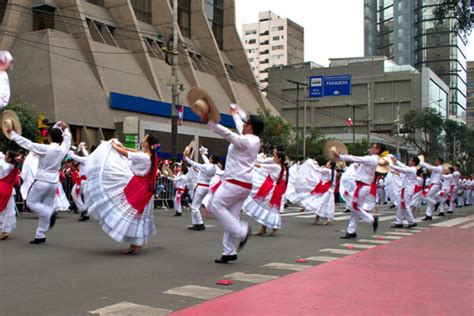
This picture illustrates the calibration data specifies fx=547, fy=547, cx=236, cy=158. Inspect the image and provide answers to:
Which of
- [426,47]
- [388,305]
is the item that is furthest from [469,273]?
[426,47]

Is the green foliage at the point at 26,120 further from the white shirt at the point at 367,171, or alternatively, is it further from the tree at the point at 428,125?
the tree at the point at 428,125

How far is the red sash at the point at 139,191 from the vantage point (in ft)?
27.3

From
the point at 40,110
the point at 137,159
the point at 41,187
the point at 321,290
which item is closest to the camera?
the point at 321,290

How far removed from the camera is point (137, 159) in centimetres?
830

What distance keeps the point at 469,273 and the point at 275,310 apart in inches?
143

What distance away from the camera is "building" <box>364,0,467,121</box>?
110 meters

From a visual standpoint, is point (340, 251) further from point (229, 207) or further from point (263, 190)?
point (263, 190)

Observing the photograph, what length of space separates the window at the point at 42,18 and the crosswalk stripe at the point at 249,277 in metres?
31.9

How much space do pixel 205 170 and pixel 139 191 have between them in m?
4.08

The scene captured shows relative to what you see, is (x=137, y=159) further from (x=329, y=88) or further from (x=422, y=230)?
(x=329, y=88)

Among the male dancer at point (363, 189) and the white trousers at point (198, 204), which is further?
the white trousers at point (198, 204)

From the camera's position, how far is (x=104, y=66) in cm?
3553

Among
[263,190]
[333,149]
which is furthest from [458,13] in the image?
[263,190]

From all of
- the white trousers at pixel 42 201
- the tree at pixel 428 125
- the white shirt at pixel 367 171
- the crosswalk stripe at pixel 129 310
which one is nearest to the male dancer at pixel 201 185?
the white trousers at pixel 42 201
